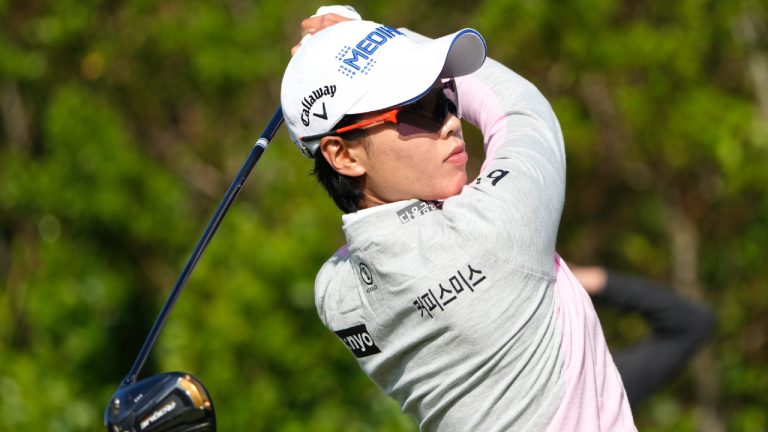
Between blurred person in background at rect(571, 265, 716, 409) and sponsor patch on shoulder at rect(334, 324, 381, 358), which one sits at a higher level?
sponsor patch on shoulder at rect(334, 324, 381, 358)

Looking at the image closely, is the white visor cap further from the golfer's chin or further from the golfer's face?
the golfer's chin

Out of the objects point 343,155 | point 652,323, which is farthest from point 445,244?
point 652,323

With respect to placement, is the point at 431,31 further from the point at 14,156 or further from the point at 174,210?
the point at 14,156

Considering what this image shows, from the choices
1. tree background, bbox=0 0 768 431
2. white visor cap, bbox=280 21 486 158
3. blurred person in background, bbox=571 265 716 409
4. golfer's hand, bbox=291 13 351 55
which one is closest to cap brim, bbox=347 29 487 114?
white visor cap, bbox=280 21 486 158

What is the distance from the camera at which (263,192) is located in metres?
8.13

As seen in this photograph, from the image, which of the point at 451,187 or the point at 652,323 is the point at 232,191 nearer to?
the point at 451,187

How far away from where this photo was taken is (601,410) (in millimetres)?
2408

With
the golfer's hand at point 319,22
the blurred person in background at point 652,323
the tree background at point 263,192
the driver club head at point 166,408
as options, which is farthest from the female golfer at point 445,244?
the tree background at point 263,192

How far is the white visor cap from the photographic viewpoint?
7.80ft

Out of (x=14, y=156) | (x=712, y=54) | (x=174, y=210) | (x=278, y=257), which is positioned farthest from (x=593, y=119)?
(x=14, y=156)

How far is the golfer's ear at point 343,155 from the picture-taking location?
8.10 feet

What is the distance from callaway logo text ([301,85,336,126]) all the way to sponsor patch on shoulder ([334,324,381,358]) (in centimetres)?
41

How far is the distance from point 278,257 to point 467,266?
465 cm

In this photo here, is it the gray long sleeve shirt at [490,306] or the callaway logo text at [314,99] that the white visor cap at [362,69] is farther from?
the gray long sleeve shirt at [490,306]
